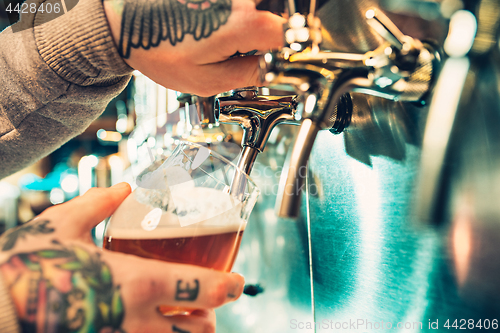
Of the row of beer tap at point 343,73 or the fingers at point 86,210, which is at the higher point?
the row of beer tap at point 343,73

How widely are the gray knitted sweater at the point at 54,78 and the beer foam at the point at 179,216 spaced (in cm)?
24

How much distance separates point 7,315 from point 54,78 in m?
0.38

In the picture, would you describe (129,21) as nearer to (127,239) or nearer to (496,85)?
(127,239)

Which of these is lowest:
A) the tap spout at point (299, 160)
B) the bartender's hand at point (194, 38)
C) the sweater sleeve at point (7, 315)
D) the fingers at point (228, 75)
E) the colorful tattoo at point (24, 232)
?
the sweater sleeve at point (7, 315)

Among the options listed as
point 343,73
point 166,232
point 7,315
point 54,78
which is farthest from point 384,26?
point 54,78

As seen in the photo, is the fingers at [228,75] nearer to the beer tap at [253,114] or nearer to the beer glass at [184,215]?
the beer tap at [253,114]

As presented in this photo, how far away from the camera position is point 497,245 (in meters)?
0.27

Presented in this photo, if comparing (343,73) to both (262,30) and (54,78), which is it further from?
(54,78)

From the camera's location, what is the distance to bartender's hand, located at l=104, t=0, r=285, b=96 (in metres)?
0.38

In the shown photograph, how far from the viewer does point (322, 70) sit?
0.29m

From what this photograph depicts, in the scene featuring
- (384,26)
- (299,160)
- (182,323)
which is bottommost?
(182,323)

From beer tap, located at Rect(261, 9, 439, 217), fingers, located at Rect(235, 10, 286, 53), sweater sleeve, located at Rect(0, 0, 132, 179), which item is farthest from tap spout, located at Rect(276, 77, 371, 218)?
sweater sleeve, located at Rect(0, 0, 132, 179)

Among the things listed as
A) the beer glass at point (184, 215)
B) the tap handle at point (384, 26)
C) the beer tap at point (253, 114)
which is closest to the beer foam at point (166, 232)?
the beer glass at point (184, 215)

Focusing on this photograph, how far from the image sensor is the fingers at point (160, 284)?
10.4 inches
